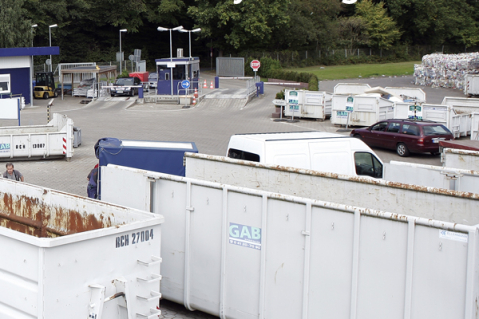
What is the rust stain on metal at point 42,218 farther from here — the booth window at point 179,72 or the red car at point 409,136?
the booth window at point 179,72

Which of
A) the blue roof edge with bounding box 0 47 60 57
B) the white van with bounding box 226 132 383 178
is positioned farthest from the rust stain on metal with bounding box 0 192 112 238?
the blue roof edge with bounding box 0 47 60 57

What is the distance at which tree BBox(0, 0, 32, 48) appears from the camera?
182 ft

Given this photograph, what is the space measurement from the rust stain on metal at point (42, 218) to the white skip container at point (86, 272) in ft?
1.73

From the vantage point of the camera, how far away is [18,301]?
6.43 m

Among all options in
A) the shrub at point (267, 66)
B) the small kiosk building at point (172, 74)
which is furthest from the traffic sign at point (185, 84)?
the shrub at point (267, 66)

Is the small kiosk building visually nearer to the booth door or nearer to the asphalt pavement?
the booth door

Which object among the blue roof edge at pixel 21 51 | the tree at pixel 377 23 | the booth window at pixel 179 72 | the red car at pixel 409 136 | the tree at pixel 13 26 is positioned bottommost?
the red car at pixel 409 136

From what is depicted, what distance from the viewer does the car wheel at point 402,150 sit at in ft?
75.2

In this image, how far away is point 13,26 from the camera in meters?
56.4

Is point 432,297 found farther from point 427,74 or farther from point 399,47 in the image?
point 399,47

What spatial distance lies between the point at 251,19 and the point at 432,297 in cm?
6028

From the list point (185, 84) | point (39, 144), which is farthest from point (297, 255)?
point (185, 84)

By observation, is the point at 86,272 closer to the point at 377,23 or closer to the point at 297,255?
the point at 297,255

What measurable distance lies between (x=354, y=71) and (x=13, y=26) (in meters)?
36.5
